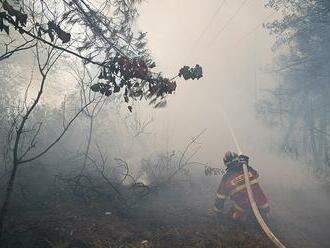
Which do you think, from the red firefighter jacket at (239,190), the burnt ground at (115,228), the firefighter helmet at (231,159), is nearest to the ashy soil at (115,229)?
the burnt ground at (115,228)

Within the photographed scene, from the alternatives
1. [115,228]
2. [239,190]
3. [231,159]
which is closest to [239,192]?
[239,190]

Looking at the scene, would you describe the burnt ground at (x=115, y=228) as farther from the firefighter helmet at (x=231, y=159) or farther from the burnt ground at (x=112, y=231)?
the firefighter helmet at (x=231, y=159)

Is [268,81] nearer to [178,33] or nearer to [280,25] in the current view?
[178,33]

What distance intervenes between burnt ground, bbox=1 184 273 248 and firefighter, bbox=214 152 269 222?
0.31 m

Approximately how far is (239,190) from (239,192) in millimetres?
51

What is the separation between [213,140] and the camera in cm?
1945

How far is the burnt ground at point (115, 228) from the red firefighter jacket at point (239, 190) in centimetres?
44

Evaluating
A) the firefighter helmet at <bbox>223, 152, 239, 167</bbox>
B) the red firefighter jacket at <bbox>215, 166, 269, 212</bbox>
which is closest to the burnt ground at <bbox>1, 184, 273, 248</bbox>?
the red firefighter jacket at <bbox>215, 166, 269, 212</bbox>

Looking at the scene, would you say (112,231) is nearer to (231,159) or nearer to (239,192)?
(239,192)

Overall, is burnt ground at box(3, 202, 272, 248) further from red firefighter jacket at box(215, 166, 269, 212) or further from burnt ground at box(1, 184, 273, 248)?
red firefighter jacket at box(215, 166, 269, 212)

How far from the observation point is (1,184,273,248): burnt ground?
19.6 ft

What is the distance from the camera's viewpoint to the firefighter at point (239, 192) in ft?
23.8

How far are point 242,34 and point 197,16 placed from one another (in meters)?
7.10

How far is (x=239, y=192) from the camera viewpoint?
725 cm
